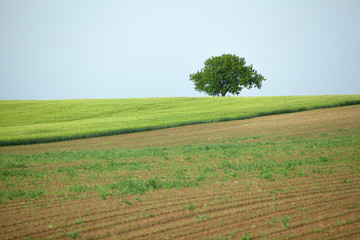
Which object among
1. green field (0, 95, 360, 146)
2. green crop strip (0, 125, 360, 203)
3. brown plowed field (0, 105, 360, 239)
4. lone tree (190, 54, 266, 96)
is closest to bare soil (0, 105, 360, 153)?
green field (0, 95, 360, 146)

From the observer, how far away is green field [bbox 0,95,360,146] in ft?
96.2

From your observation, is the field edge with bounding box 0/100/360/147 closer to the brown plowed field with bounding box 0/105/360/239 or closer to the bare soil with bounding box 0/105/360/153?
the bare soil with bounding box 0/105/360/153

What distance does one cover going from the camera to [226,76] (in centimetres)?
6638

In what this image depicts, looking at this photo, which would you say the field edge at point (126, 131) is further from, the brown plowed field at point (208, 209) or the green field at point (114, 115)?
the brown plowed field at point (208, 209)

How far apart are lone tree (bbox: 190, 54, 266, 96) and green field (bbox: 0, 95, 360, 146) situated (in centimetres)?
1635

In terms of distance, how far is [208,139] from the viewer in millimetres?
23625

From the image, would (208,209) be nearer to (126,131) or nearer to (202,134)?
(202,134)

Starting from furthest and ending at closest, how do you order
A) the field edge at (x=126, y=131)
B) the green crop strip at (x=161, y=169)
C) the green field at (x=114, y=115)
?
the green field at (x=114, y=115) → the field edge at (x=126, y=131) → the green crop strip at (x=161, y=169)

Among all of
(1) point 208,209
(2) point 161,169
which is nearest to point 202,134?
(2) point 161,169

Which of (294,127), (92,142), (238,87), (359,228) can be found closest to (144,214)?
(359,228)

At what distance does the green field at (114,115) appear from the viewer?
96.2 feet

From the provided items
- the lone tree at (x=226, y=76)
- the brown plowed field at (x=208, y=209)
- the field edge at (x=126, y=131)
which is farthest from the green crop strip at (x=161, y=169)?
the lone tree at (x=226, y=76)

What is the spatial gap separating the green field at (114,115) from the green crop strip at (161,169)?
1251 centimetres

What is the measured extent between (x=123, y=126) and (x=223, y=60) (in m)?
42.4
